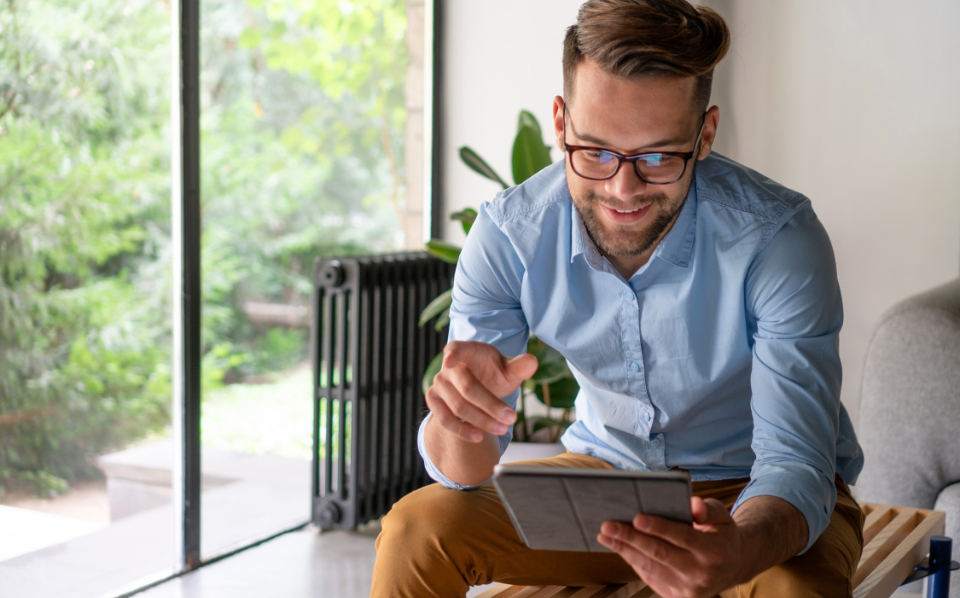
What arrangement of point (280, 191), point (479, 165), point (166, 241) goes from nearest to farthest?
point (479, 165), point (166, 241), point (280, 191)

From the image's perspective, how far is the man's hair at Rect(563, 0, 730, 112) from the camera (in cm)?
115

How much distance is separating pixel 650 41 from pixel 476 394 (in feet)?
1.87

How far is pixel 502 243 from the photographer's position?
1357 millimetres

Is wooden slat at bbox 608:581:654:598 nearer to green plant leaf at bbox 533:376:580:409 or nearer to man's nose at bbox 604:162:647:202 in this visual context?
man's nose at bbox 604:162:647:202

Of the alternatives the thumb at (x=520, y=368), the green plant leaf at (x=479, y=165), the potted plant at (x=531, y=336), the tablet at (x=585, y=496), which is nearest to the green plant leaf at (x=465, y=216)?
the potted plant at (x=531, y=336)

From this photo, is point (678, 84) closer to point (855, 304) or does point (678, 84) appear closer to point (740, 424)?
point (740, 424)

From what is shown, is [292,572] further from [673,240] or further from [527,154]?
[673,240]

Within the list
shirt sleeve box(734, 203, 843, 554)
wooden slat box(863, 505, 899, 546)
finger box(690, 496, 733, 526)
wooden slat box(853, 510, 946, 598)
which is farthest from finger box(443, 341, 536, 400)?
wooden slat box(863, 505, 899, 546)

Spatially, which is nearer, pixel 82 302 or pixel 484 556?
pixel 484 556

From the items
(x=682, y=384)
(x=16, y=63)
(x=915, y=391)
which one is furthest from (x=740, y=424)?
(x=16, y=63)

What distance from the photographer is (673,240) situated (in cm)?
127

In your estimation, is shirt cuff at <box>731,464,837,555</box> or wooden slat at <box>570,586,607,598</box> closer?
shirt cuff at <box>731,464,837,555</box>

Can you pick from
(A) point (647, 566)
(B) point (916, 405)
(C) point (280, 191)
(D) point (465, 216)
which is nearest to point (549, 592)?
(A) point (647, 566)

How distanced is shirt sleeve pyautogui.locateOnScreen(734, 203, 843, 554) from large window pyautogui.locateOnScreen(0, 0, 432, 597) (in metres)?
1.54
